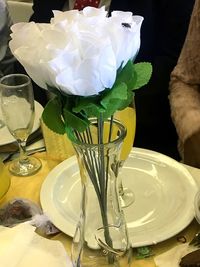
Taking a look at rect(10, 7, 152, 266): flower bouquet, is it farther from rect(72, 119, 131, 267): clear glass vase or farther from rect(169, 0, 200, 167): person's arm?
rect(169, 0, 200, 167): person's arm

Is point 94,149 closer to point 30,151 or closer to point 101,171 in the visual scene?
point 101,171

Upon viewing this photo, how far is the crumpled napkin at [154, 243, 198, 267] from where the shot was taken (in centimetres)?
85

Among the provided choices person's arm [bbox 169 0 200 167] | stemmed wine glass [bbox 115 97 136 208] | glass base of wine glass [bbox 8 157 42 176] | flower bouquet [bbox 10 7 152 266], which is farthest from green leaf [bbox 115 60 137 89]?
person's arm [bbox 169 0 200 167]

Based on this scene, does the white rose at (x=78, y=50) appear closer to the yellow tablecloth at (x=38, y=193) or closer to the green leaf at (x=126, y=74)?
the green leaf at (x=126, y=74)

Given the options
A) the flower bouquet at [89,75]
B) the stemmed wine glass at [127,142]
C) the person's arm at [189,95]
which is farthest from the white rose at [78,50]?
the person's arm at [189,95]

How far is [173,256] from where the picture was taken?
861 millimetres

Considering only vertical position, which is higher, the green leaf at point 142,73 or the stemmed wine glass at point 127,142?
the green leaf at point 142,73

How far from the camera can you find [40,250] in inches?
33.4

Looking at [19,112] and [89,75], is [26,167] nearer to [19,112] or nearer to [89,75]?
[19,112]

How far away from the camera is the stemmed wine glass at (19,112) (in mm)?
1065

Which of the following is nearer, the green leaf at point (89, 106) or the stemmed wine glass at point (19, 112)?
the green leaf at point (89, 106)

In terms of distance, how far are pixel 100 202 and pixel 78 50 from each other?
0.81 feet

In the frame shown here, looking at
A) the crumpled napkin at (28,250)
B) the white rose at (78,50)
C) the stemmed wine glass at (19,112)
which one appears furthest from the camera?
the stemmed wine glass at (19,112)

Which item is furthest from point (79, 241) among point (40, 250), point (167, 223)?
point (167, 223)
